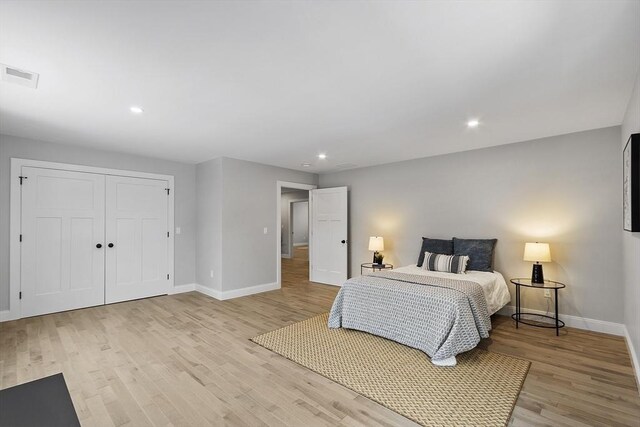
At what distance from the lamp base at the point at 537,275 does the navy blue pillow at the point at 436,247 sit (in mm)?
1028

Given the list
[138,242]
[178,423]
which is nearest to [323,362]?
[178,423]

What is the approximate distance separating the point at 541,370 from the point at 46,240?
5.90 meters

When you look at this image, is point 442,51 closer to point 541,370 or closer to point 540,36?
point 540,36

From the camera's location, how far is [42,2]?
1.50m

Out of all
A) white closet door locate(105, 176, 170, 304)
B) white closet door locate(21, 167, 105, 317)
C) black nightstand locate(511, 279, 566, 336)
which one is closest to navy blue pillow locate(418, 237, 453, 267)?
black nightstand locate(511, 279, 566, 336)

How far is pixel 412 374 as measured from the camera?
251 cm

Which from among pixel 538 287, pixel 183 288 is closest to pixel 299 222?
pixel 183 288

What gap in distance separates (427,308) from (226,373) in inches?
76.9

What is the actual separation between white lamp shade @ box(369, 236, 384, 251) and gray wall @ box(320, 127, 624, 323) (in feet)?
0.98

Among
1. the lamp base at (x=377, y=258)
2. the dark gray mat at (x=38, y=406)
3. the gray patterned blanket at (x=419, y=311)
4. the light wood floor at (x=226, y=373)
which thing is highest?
the dark gray mat at (x=38, y=406)

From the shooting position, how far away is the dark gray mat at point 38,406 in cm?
77

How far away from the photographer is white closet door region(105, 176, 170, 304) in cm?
462

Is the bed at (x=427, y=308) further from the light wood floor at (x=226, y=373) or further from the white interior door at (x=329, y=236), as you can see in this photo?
the white interior door at (x=329, y=236)

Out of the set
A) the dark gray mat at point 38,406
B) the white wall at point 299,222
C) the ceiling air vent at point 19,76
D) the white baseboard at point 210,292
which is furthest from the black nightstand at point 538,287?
the white wall at point 299,222
